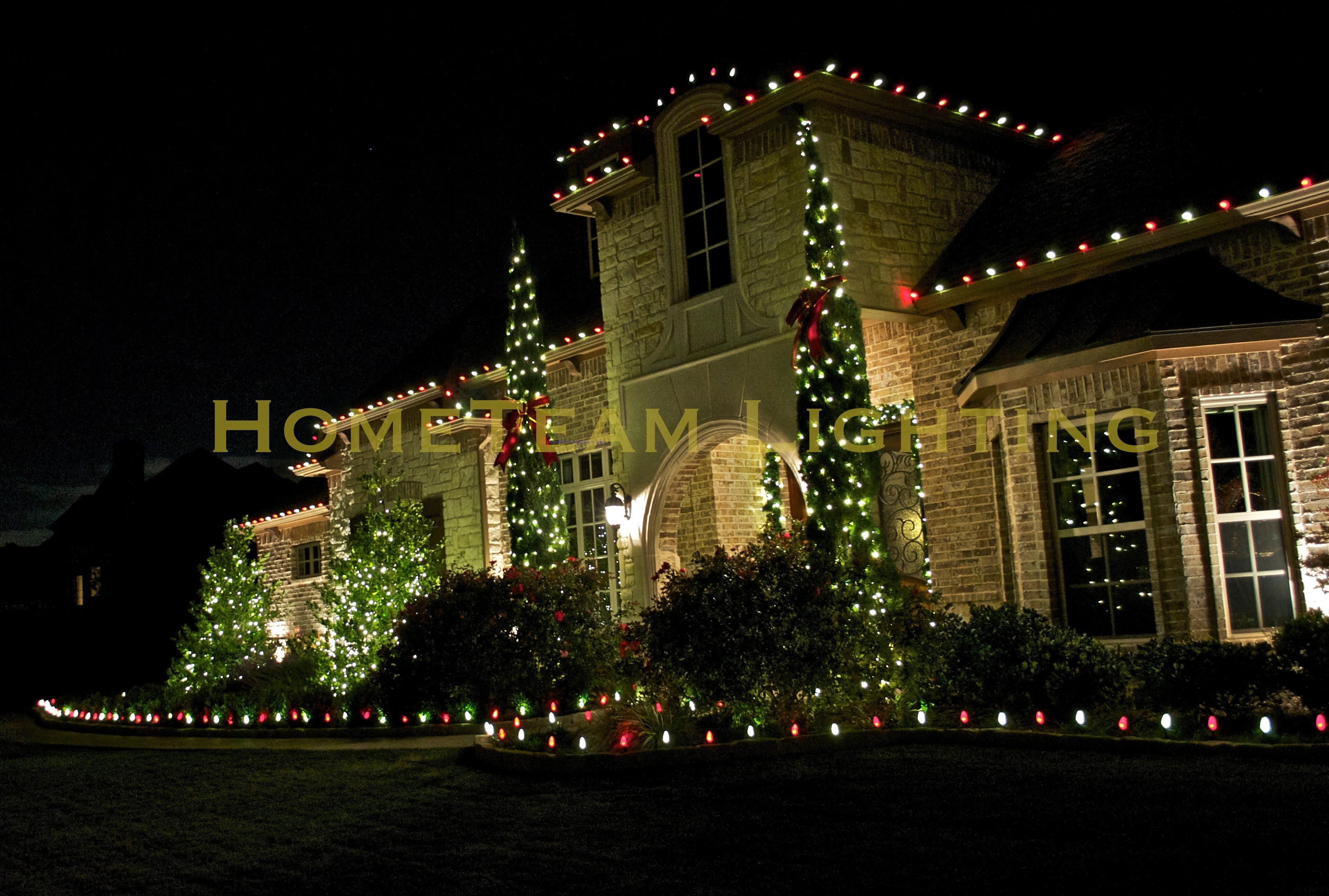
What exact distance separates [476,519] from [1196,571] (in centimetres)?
1186

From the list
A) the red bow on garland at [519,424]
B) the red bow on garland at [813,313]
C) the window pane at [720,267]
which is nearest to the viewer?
the red bow on garland at [813,313]

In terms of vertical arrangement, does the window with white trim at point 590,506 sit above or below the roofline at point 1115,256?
below

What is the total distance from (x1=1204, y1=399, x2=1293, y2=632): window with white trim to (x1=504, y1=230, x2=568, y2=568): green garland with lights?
27.0 feet

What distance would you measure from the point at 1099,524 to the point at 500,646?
6228 mm

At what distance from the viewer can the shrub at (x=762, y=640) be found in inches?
355

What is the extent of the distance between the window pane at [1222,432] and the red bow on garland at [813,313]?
3.77 metres

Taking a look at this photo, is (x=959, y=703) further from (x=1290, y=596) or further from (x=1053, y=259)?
(x=1053, y=259)

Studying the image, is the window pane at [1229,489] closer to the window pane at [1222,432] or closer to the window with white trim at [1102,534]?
the window pane at [1222,432]

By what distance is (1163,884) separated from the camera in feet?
14.0

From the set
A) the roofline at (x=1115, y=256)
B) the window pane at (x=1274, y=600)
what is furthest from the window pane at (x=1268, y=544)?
the roofline at (x=1115, y=256)

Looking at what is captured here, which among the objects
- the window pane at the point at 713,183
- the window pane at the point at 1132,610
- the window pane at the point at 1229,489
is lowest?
the window pane at the point at 1132,610

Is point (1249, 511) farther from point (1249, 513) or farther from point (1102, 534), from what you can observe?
point (1102, 534)

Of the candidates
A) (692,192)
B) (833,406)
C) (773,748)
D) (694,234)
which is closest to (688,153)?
(692,192)

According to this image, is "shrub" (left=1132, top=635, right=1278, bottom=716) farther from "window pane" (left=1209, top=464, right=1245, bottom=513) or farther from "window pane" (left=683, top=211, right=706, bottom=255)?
"window pane" (left=683, top=211, right=706, bottom=255)
